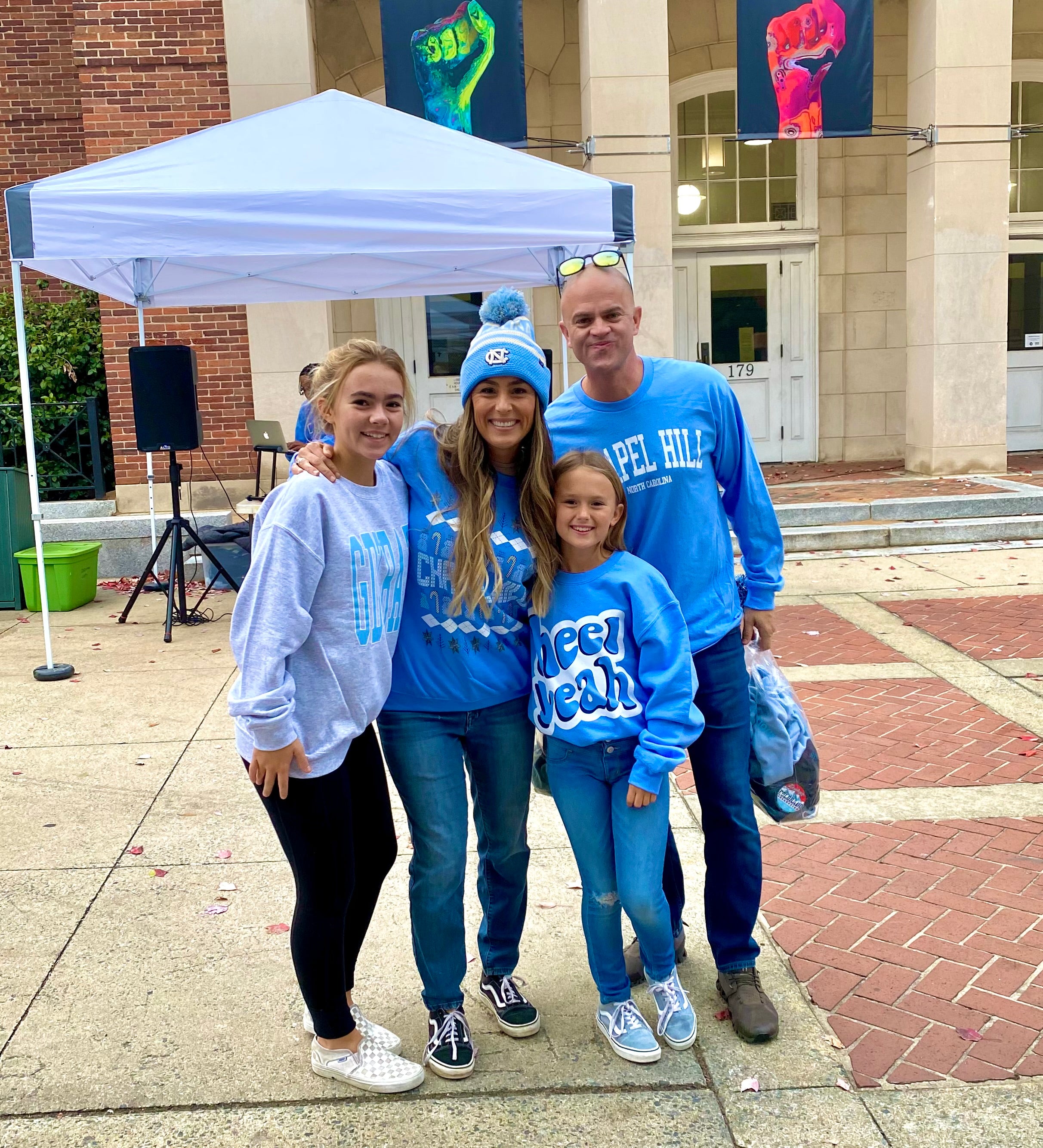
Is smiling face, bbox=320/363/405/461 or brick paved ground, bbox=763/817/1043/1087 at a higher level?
smiling face, bbox=320/363/405/461

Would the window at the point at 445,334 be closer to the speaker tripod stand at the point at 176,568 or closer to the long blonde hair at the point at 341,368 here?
the speaker tripod stand at the point at 176,568

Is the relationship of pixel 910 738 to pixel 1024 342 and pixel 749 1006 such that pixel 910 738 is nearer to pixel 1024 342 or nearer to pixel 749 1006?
pixel 749 1006

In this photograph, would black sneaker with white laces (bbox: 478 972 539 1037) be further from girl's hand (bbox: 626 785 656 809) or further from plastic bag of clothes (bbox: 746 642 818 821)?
plastic bag of clothes (bbox: 746 642 818 821)

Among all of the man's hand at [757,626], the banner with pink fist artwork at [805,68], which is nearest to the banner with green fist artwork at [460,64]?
the banner with pink fist artwork at [805,68]

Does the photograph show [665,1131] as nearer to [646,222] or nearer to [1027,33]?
[646,222]

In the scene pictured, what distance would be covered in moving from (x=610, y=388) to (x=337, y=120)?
4.47 metres

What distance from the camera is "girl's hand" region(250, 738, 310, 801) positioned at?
93.1 inches

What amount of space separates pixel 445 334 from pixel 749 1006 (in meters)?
11.7

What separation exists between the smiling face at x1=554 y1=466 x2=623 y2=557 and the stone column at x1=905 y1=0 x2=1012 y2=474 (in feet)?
35.1

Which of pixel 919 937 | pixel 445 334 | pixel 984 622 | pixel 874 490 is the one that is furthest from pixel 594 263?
pixel 445 334

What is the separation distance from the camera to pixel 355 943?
2.85 metres

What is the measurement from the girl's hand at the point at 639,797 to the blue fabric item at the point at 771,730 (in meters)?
0.52

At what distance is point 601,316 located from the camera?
273 cm

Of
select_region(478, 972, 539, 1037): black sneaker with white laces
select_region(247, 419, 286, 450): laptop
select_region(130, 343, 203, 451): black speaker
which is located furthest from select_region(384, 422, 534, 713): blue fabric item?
select_region(247, 419, 286, 450): laptop
